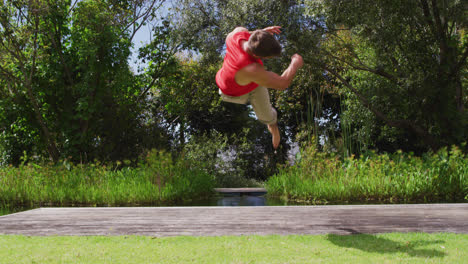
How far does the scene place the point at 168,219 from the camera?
331 centimetres

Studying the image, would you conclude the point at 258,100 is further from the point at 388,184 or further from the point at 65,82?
the point at 65,82

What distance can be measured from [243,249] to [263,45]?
144 cm

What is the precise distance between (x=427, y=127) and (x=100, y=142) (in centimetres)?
701

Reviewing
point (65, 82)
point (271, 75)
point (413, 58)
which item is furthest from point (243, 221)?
point (65, 82)

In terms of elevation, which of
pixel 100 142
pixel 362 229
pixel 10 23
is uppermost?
pixel 10 23

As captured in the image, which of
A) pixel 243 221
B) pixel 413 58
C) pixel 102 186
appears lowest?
pixel 243 221

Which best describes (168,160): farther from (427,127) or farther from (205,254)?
(427,127)

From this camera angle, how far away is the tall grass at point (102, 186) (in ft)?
17.0

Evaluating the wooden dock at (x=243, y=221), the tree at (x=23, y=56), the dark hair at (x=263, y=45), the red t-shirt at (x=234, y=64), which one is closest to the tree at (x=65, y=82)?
the tree at (x=23, y=56)

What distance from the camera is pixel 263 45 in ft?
8.39

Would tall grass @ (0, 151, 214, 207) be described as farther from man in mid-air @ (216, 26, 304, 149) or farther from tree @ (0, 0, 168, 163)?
man in mid-air @ (216, 26, 304, 149)

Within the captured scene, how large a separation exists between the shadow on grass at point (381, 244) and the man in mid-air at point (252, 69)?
4.10 ft

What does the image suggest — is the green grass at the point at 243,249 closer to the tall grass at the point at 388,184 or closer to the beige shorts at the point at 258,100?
the beige shorts at the point at 258,100

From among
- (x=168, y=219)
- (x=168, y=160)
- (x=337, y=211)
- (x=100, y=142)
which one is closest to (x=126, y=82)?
(x=100, y=142)
